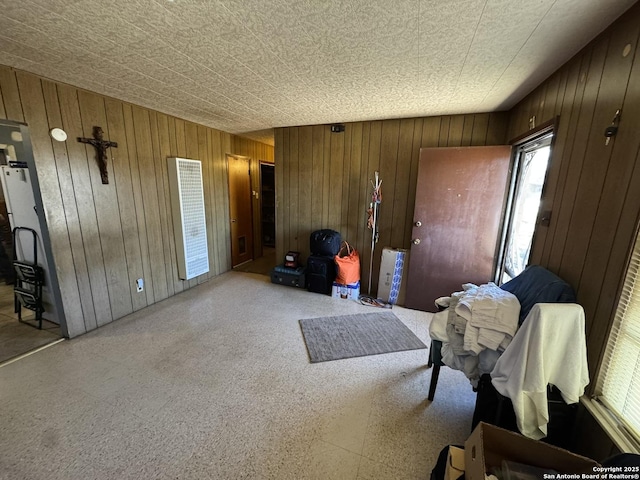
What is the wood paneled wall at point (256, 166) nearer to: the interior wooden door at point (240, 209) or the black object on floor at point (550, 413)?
the interior wooden door at point (240, 209)

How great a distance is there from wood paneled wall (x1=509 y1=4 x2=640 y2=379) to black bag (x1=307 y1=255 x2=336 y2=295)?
2304mm

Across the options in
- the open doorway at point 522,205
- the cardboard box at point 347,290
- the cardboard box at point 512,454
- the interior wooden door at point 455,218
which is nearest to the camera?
the cardboard box at point 512,454

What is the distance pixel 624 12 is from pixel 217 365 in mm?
3306

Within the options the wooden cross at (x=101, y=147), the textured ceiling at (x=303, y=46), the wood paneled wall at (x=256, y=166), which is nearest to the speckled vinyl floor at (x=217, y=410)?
the wooden cross at (x=101, y=147)

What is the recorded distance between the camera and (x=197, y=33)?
1468mm

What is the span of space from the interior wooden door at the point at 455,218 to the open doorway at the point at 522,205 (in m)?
0.08

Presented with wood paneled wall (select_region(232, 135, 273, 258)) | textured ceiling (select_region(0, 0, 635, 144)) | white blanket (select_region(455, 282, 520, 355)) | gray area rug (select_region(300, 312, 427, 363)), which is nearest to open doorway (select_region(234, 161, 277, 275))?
wood paneled wall (select_region(232, 135, 273, 258))

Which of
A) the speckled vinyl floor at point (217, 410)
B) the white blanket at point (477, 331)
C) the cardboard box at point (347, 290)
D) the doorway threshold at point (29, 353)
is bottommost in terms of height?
the speckled vinyl floor at point (217, 410)

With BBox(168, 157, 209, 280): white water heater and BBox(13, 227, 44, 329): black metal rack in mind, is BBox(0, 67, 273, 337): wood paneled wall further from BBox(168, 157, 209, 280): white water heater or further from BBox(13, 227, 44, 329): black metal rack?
BBox(13, 227, 44, 329): black metal rack

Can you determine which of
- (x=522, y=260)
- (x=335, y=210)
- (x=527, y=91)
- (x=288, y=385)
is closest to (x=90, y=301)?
(x=288, y=385)

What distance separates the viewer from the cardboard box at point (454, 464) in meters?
1.05

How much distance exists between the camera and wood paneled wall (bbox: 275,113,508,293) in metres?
3.05

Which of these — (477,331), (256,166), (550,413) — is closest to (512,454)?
(550,413)

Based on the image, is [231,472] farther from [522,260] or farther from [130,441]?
[522,260]
